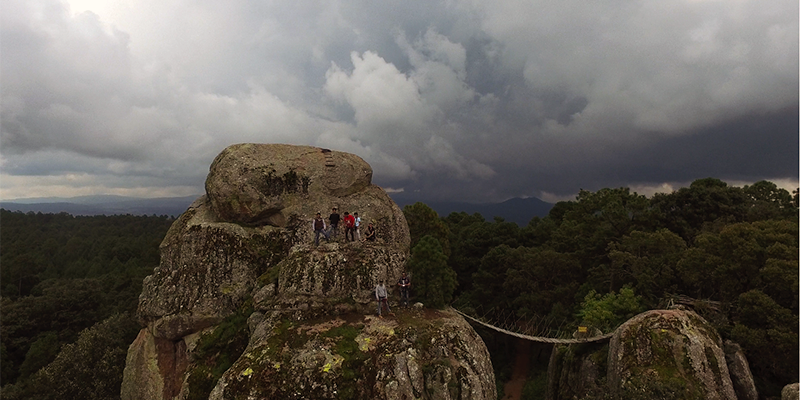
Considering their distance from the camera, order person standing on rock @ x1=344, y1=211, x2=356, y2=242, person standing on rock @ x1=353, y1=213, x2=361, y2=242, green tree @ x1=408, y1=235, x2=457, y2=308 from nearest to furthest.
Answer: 1. green tree @ x1=408, y1=235, x2=457, y2=308
2. person standing on rock @ x1=344, y1=211, x2=356, y2=242
3. person standing on rock @ x1=353, y1=213, x2=361, y2=242

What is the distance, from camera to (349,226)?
2194 centimetres

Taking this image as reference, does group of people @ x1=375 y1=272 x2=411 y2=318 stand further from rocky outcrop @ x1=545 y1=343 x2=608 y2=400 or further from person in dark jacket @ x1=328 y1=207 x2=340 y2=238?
rocky outcrop @ x1=545 y1=343 x2=608 y2=400

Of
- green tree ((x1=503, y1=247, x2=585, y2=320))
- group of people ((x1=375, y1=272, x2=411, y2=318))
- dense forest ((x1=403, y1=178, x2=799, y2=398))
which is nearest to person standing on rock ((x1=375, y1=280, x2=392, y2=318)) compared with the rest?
group of people ((x1=375, y1=272, x2=411, y2=318))

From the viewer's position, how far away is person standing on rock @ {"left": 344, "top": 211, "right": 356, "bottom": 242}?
21.7 meters

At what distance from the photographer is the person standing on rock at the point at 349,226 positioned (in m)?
21.7

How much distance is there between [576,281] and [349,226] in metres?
25.1

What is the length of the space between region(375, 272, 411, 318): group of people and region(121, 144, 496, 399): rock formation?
2.06ft

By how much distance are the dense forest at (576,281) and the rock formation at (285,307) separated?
11.8ft

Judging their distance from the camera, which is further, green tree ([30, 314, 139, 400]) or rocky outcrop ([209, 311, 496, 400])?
green tree ([30, 314, 139, 400])

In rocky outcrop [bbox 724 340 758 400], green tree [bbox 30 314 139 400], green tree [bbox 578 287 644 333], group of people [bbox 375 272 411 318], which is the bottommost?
green tree [bbox 30 314 139 400]

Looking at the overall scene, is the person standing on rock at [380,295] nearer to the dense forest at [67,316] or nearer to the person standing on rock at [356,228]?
the person standing on rock at [356,228]

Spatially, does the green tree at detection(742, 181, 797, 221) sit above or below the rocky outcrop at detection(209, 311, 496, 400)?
above

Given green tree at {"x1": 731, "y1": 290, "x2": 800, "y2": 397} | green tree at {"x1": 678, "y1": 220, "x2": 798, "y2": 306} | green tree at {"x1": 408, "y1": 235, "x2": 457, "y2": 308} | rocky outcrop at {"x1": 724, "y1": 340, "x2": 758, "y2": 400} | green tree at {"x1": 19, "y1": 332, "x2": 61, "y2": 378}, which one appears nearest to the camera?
green tree at {"x1": 731, "y1": 290, "x2": 800, "y2": 397}

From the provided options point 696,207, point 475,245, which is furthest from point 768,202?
point 475,245
